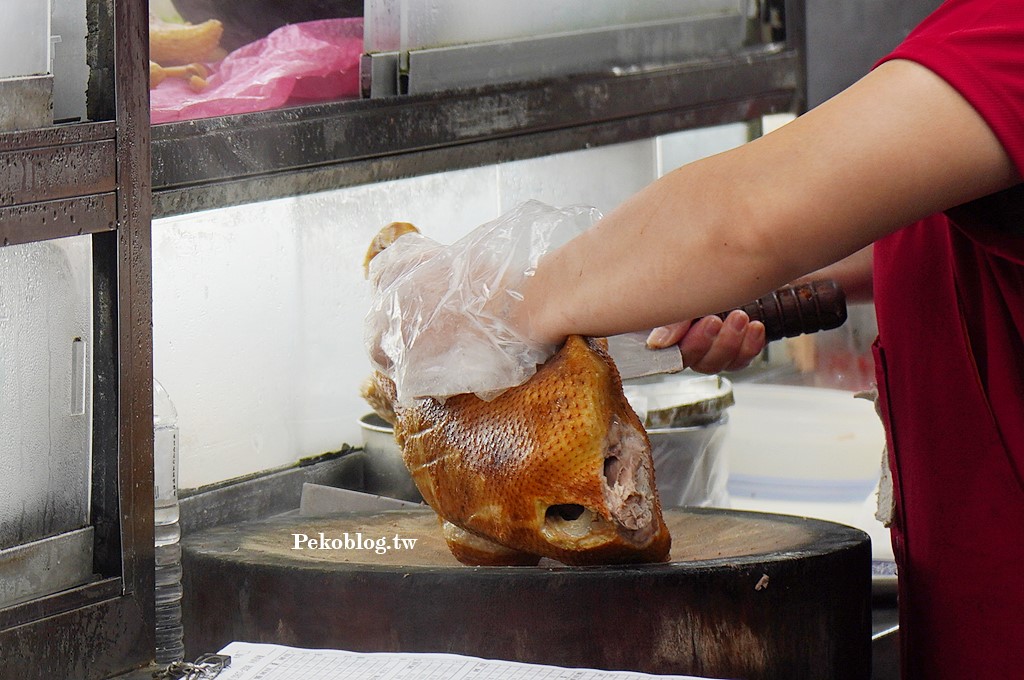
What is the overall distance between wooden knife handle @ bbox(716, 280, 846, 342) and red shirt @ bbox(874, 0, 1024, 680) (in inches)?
2.7

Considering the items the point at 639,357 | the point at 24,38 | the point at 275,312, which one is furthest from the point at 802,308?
the point at 24,38

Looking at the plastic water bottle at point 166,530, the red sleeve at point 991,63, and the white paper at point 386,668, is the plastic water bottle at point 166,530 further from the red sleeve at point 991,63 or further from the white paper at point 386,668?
the red sleeve at point 991,63

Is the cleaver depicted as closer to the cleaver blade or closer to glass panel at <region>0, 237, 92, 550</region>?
the cleaver blade

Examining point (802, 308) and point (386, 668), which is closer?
point (386, 668)

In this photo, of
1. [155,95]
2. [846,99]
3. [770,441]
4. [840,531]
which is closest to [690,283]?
[846,99]

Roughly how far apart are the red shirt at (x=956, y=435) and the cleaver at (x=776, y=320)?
0.08 metres

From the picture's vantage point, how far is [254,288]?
1.95 m

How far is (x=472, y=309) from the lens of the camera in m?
1.48

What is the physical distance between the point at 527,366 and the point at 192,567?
0.50m

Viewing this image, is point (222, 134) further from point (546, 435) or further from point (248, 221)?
point (546, 435)

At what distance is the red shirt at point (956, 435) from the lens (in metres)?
1.38

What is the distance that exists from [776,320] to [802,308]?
0.04 meters

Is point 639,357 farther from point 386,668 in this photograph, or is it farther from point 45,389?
point 45,389

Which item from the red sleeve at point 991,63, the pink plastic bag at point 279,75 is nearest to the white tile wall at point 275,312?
the pink plastic bag at point 279,75
